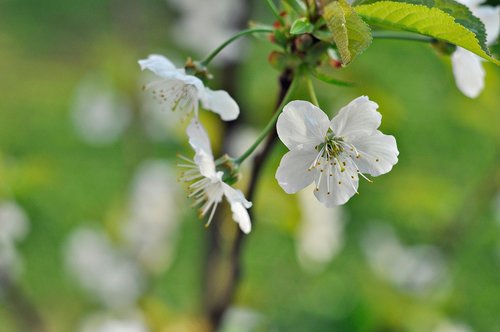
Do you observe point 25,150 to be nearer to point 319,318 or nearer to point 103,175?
point 103,175

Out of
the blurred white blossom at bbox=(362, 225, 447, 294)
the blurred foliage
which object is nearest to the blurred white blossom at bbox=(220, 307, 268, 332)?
the blurred foliage

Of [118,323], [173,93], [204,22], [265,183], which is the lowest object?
[118,323]

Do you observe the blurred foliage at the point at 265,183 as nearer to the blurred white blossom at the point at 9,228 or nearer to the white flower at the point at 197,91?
the blurred white blossom at the point at 9,228

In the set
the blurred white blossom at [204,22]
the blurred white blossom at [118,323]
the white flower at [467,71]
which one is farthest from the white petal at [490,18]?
the blurred white blossom at [118,323]

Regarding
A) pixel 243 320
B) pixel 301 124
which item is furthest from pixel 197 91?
pixel 243 320

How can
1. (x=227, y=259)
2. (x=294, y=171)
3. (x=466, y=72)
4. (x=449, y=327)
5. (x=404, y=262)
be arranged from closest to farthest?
(x=294, y=171) → (x=466, y=72) → (x=227, y=259) → (x=449, y=327) → (x=404, y=262)

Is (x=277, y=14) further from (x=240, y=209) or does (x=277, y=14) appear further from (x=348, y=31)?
(x=240, y=209)

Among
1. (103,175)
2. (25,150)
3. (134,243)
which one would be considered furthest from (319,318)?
(25,150)
